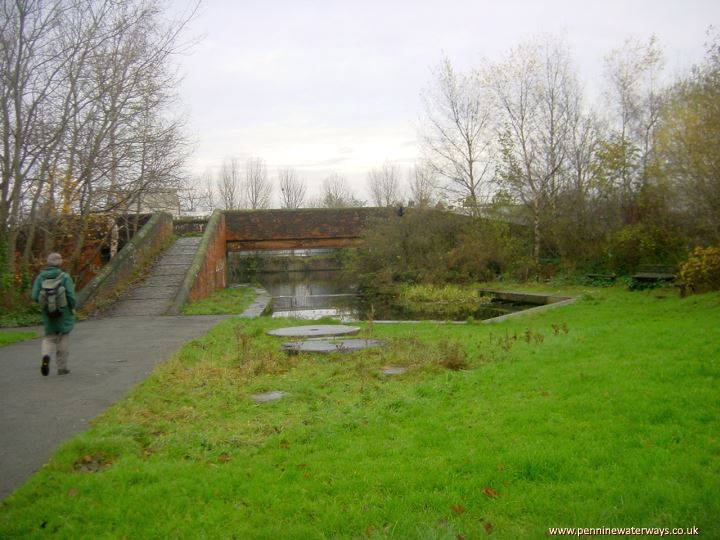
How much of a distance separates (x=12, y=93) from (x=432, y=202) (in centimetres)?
1879

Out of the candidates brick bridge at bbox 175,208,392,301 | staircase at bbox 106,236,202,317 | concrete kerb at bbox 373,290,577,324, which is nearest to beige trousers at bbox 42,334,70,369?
staircase at bbox 106,236,202,317

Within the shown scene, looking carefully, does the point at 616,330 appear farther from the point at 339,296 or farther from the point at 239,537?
the point at 339,296

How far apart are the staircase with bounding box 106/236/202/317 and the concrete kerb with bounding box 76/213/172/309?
64 centimetres

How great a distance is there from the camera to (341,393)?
6.91 meters

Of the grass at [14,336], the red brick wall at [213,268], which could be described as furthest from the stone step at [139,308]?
the grass at [14,336]

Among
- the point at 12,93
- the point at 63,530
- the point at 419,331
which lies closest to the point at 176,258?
the point at 12,93

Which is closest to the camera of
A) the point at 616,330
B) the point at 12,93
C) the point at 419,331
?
the point at 616,330

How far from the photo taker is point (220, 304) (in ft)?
61.6

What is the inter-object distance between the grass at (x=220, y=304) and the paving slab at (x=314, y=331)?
165 inches

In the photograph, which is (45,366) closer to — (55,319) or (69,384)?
(55,319)

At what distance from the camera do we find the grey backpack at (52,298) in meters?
8.29

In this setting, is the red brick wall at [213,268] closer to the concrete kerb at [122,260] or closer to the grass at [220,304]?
the grass at [220,304]

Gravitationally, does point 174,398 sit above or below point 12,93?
below

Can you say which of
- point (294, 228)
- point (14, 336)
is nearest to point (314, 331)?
point (14, 336)
